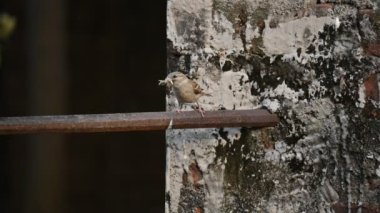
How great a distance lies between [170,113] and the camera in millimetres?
1847

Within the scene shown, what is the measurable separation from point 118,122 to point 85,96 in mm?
3033

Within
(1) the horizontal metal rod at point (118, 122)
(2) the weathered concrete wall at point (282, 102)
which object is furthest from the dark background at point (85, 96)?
(1) the horizontal metal rod at point (118, 122)

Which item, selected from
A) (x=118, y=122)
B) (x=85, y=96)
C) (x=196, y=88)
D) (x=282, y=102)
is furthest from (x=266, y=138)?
(x=85, y=96)

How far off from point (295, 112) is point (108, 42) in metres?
2.90

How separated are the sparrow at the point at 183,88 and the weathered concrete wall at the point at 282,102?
5 cm

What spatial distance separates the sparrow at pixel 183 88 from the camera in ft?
6.21

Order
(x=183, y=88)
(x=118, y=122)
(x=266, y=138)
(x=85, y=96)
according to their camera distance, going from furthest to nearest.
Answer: (x=85, y=96), (x=266, y=138), (x=183, y=88), (x=118, y=122)

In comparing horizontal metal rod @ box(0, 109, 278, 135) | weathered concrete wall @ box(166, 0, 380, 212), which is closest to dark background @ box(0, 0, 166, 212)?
weathered concrete wall @ box(166, 0, 380, 212)

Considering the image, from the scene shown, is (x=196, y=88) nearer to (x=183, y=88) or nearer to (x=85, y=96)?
(x=183, y=88)

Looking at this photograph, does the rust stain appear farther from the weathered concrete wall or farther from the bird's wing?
the bird's wing

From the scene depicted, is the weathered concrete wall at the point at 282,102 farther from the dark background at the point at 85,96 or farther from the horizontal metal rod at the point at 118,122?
the dark background at the point at 85,96

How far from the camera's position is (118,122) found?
5.84 ft

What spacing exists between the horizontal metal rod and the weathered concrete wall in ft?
0.42

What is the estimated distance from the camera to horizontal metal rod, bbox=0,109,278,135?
177 cm
